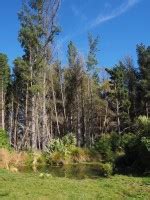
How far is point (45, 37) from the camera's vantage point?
42.4 meters

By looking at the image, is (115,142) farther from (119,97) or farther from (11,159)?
(119,97)

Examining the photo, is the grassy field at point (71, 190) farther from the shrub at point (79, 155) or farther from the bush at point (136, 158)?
the shrub at point (79, 155)

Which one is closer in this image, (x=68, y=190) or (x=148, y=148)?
(x=68, y=190)

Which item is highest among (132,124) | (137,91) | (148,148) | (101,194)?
(137,91)

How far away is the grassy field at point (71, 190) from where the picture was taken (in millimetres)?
12820

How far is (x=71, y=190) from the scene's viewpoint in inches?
540

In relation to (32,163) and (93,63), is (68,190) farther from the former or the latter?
(93,63)

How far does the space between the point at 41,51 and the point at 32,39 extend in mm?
1483

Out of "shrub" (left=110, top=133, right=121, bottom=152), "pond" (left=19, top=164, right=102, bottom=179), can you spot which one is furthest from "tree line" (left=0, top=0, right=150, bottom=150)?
"pond" (left=19, top=164, right=102, bottom=179)

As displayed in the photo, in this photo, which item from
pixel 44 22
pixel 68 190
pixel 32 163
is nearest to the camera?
pixel 68 190

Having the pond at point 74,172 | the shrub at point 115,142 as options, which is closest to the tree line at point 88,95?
the shrub at point 115,142

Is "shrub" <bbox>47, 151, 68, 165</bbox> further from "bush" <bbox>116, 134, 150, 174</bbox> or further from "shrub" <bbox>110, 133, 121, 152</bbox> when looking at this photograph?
"bush" <bbox>116, 134, 150, 174</bbox>

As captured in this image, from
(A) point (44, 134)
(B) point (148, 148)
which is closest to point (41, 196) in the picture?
(B) point (148, 148)

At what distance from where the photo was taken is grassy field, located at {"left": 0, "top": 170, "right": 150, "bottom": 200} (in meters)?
12.8
